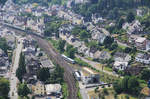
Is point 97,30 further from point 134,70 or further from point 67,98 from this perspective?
point 67,98

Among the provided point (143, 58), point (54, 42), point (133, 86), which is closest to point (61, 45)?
point (54, 42)

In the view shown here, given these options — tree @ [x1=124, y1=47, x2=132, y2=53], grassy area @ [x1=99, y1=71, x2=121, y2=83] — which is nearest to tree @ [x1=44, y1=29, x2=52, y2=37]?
tree @ [x1=124, y1=47, x2=132, y2=53]

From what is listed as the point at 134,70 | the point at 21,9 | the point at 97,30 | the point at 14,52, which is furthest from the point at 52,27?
the point at 134,70

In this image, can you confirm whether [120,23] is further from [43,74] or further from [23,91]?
[23,91]

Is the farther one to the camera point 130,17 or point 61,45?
point 130,17

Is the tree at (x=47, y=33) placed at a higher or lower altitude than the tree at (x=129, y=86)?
higher

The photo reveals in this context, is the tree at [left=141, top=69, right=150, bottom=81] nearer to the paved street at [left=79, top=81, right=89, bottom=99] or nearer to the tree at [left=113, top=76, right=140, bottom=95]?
the tree at [left=113, top=76, right=140, bottom=95]

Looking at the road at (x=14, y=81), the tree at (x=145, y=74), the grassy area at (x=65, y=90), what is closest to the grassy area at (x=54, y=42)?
the road at (x=14, y=81)

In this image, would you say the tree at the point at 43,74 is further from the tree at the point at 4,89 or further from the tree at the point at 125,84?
the tree at the point at 125,84

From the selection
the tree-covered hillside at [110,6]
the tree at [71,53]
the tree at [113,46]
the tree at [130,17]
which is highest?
the tree-covered hillside at [110,6]
